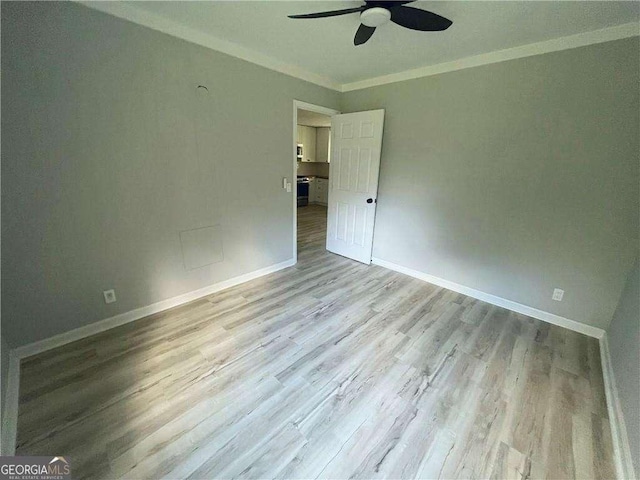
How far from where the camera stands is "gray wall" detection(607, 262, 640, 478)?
1.33 metres

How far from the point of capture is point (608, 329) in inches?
86.5

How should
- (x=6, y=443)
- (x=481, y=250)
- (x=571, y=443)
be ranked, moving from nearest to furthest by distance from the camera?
(x=6, y=443)
(x=571, y=443)
(x=481, y=250)

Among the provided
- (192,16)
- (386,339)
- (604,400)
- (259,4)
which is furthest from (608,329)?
(192,16)

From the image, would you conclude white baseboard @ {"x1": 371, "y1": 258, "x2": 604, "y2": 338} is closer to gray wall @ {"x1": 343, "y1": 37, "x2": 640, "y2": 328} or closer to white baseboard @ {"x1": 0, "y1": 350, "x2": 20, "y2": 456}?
gray wall @ {"x1": 343, "y1": 37, "x2": 640, "y2": 328}

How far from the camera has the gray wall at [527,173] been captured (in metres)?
2.02

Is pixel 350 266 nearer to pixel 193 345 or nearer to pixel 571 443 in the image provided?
pixel 193 345

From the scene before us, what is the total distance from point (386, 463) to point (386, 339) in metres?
0.97

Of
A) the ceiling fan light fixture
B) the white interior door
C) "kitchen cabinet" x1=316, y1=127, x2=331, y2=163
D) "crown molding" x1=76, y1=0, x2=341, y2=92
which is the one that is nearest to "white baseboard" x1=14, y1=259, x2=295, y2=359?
the white interior door

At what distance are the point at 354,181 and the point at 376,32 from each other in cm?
177

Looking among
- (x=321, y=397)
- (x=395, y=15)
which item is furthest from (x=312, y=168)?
(x=321, y=397)

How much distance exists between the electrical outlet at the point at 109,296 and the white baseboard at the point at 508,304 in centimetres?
316

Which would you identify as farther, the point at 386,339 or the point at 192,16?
the point at 386,339
